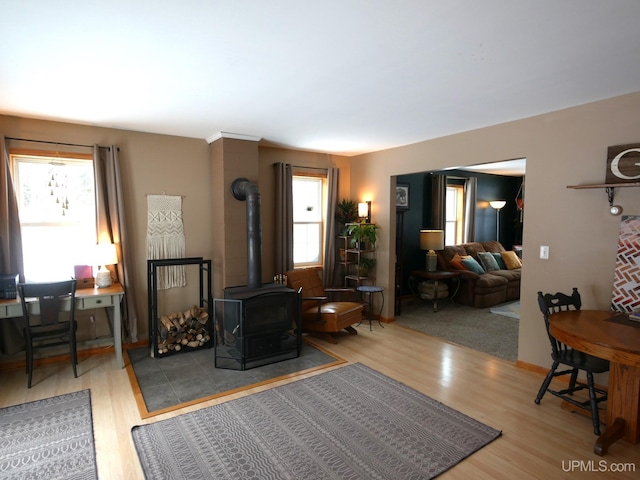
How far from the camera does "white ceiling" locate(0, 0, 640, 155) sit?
1.71 meters

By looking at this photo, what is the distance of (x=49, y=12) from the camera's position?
5.63 feet

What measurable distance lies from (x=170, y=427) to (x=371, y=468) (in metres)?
1.46

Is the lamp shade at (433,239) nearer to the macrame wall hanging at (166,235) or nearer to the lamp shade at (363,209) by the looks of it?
the lamp shade at (363,209)

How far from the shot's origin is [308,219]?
5.50 metres

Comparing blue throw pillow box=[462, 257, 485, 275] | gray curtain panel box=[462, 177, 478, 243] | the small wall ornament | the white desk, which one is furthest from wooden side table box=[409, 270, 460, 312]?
the white desk

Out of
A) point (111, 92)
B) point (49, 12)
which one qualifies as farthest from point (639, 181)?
point (111, 92)

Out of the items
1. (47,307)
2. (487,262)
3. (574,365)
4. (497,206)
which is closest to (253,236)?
(47,307)

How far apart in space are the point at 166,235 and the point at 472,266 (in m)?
4.99

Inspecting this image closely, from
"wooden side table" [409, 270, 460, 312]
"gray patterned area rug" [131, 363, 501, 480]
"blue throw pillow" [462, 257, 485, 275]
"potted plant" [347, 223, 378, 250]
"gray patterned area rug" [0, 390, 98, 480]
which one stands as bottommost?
"gray patterned area rug" [131, 363, 501, 480]

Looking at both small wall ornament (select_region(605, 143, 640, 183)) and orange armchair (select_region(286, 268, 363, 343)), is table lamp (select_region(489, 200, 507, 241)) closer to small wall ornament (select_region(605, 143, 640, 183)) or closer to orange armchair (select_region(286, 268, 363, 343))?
orange armchair (select_region(286, 268, 363, 343))

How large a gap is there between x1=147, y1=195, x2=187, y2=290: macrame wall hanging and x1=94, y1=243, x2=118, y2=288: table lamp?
0.48m

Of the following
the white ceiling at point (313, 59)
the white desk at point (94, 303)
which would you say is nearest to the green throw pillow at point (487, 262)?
the white ceiling at point (313, 59)

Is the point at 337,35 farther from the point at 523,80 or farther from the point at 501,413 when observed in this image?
the point at 501,413

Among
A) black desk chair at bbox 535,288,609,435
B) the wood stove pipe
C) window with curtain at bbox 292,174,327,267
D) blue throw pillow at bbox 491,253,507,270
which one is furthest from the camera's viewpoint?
blue throw pillow at bbox 491,253,507,270
